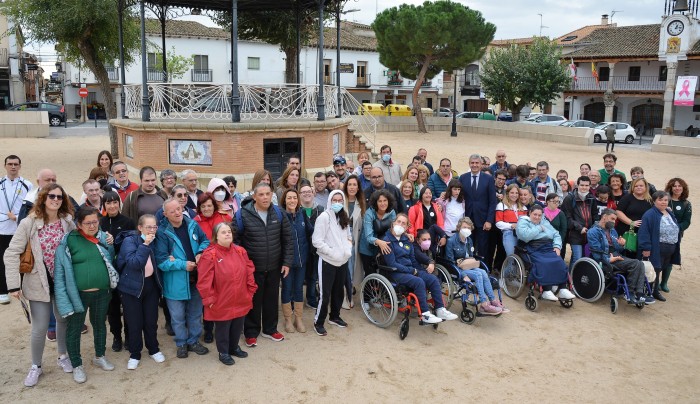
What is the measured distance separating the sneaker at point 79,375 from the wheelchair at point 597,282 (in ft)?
20.2

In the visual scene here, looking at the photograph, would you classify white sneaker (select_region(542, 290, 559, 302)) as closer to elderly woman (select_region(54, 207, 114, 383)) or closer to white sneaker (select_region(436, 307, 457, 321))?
white sneaker (select_region(436, 307, 457, 321))

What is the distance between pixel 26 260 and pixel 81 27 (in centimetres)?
1566

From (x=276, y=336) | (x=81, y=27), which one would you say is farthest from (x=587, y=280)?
(x=81, y=27)

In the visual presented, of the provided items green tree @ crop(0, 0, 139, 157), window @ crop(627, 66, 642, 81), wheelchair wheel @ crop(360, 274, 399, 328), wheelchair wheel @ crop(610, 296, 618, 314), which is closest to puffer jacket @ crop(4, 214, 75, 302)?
wheelchair wheel @ crop(360, 274, 399, 328)

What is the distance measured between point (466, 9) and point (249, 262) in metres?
29.5

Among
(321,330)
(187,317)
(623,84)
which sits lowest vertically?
(321,330)

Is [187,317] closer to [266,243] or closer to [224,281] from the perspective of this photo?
[224,281]

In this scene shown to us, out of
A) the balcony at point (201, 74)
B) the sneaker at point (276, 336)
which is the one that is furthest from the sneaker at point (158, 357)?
the balcony at point (201, 74)

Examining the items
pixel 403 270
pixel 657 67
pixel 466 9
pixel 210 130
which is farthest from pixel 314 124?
pixel 657 67

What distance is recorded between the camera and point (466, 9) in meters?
31.5

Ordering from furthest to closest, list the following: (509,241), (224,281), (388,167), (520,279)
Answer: (388,167) < (509,241) < (520,279) < (224,281)

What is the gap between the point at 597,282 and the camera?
7359mm

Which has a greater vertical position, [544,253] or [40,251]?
[40,251]

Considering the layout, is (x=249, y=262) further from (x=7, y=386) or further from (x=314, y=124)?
(x=314, y=124)
